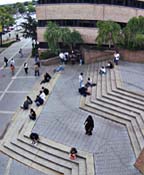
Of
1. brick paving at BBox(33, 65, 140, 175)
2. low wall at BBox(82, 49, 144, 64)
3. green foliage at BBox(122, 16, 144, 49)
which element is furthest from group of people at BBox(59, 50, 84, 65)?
brick paving at BBox(33, 65, 140, 175)

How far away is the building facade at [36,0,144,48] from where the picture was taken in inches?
1330

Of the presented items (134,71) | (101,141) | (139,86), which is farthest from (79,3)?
(101,141)

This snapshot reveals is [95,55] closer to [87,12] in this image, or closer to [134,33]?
[134,33]

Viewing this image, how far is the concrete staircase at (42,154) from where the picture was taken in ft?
58.9

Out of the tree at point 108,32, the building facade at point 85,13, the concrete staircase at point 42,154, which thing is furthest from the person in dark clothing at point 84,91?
the building facade at point 85,13

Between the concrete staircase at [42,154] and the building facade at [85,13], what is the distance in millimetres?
15449

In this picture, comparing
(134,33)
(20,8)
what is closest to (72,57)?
(134,33)

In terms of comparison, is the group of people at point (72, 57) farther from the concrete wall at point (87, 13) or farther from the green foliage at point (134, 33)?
the green foliage at point (134, 33)

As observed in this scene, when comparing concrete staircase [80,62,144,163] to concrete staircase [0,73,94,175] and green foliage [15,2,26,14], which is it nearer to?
concrete staircase [0,73,94,175]

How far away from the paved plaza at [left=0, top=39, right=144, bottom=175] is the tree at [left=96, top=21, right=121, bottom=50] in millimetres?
2374

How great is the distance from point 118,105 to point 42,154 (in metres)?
6.16

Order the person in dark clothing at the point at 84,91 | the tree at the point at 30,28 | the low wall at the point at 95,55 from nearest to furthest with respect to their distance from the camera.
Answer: the person in dark clothing at the point at 84,91, the low wall at the point at 95,55, the tree at the point at 30,28

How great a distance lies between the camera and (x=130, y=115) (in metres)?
21.8

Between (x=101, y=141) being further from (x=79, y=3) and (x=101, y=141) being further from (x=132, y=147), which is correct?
(x=79, y=3)
